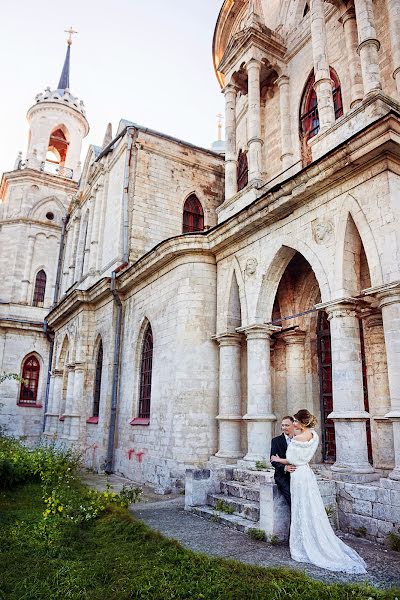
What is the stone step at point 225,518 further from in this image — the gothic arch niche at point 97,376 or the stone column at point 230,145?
the gothic arch niche at point 97,376

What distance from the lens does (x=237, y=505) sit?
23.2ft

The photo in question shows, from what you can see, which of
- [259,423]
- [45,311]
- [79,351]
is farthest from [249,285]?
[45,311]

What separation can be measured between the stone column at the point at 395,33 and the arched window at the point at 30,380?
19.2 m

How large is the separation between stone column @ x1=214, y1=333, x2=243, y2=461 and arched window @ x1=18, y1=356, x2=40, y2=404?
1488 cm

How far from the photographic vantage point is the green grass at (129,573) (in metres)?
3.97

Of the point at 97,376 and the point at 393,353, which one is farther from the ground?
the point at 97,376

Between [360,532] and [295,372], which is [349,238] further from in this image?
[360,532]

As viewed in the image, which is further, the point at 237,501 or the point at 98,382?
the point at 98,382

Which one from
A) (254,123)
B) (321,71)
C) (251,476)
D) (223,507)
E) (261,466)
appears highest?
(254,123)

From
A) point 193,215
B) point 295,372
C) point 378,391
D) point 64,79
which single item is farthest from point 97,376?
point 64,79

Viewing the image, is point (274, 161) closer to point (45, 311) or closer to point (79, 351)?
point (79, 351)

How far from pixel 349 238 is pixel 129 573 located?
5549 millimetres

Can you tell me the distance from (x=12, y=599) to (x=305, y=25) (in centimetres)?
1304

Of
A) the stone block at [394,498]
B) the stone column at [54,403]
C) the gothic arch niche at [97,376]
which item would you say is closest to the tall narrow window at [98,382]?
the gothic arch niche at [97,376]
